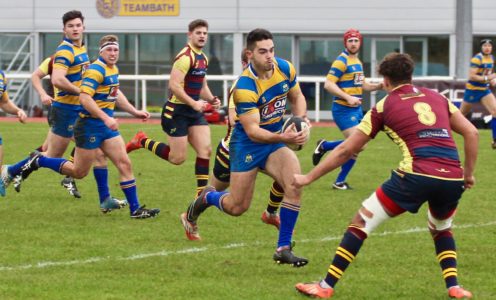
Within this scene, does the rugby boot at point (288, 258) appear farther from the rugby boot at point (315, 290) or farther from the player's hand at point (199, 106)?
the player's hand at point (199, 106)

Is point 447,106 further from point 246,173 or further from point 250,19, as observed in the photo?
point 250,19

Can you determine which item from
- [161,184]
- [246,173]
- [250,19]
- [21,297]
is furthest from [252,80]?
[250,19]

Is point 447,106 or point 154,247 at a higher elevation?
point 447,106

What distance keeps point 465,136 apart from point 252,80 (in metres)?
2.12

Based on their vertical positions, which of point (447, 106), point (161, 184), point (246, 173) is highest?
point (447, 106)

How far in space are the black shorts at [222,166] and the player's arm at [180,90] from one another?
1723 mm

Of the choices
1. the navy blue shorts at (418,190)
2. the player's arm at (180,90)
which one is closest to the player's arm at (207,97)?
the player's arm at (180,90)

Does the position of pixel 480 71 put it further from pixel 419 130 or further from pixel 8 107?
pixel 419 130

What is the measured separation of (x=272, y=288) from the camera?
26.9ft

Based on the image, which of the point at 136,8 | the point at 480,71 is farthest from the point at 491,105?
the point at 136,8

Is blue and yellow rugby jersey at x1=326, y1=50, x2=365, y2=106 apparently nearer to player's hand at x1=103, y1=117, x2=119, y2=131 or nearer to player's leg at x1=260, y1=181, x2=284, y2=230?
player's hand at x1=103, y1=117, x2=119, y2=131

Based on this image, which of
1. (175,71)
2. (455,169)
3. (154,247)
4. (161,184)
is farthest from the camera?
(161,184)

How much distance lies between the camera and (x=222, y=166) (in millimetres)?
10758

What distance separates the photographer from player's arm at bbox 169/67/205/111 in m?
12.4
